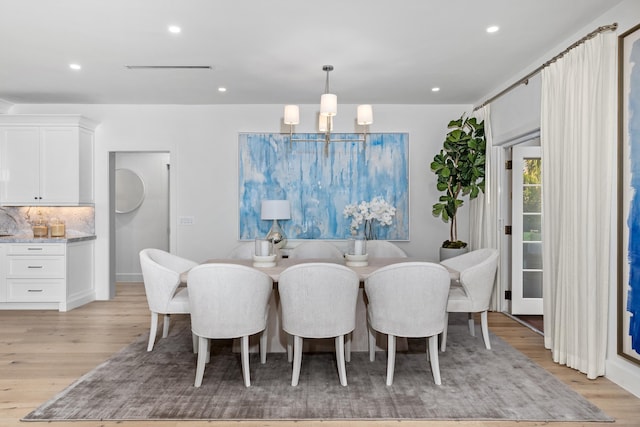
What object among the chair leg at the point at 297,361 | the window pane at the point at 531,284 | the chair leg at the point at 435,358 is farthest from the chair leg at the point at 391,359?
the window pane at the point at 531,284

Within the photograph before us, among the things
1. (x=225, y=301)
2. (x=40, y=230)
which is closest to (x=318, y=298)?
(x=225, y=301)

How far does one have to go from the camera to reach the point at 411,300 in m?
2.69

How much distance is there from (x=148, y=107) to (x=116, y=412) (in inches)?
162

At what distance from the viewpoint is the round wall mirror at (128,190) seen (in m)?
6.80

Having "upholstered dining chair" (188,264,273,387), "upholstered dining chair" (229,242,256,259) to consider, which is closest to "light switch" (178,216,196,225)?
"upholstered dining chair" (229,242,256,259)

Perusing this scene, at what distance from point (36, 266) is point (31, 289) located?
283 millimetres

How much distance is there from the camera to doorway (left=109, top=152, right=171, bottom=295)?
6.82 metres

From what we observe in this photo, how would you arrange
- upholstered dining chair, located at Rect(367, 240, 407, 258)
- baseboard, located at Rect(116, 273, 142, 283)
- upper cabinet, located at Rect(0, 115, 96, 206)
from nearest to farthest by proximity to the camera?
upholstered dining chair, located at Rect(367, 240, 407, 258), upper cabinet, located at Rect(0, 115, 96, 206), baseboard, located at Rect(116, 273, 142, 283)

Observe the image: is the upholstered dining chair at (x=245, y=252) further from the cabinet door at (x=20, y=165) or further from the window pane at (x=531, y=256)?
the window pane at (x=531, y=256)

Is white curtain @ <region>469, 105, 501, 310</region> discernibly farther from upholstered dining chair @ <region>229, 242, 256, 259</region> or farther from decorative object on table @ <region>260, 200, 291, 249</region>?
upholstered dining chair @ <region>229, 242, 256, 259</region>

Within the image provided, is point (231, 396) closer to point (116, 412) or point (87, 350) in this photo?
point (116, 412)

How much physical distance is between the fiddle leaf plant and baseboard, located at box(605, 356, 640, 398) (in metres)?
2.12

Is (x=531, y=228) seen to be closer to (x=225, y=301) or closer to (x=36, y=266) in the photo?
(x=225, y=301)

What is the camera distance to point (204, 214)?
17.8 feet
